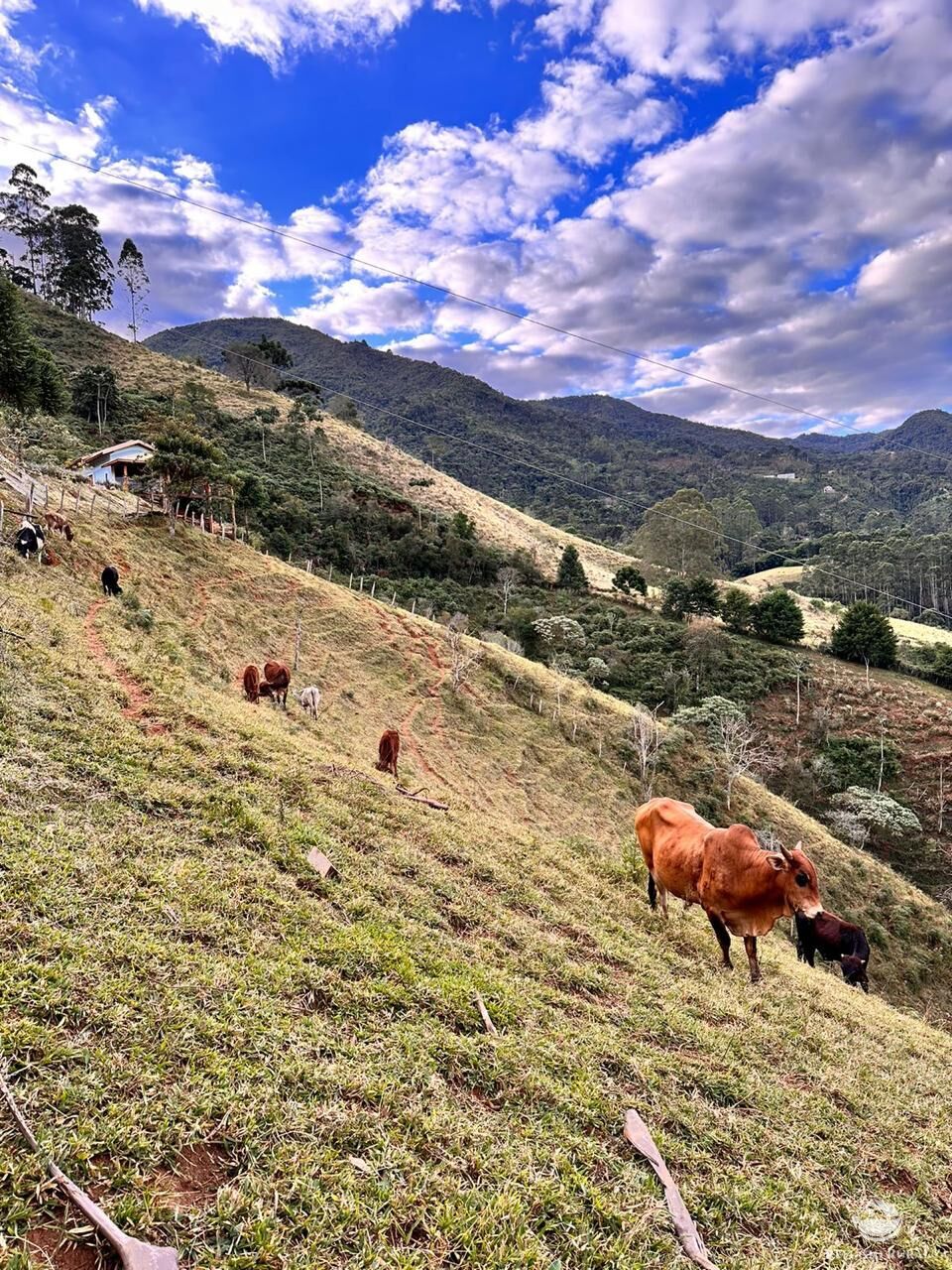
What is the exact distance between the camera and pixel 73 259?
235 ft

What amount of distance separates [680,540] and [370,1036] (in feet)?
211

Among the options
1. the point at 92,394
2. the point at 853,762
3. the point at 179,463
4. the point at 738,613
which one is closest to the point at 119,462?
the point at 179,463

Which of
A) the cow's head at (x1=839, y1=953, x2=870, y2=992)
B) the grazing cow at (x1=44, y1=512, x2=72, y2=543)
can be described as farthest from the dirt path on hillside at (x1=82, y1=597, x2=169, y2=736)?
the cow's head at (x1=839, y1=953, x2=870, y2=992)

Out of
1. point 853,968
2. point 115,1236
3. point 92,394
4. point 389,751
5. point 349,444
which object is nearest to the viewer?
point 115,1236

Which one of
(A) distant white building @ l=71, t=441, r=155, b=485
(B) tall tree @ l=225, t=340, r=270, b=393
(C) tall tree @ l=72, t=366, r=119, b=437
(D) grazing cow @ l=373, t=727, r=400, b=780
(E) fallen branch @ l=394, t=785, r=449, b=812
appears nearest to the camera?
(E) fallen branch @ l=394, t=785, r=449, b=812

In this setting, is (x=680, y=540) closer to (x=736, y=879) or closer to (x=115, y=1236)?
(x=736, y=879)

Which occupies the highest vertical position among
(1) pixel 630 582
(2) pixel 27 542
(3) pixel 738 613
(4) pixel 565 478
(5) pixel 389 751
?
(4) pixel 565 478

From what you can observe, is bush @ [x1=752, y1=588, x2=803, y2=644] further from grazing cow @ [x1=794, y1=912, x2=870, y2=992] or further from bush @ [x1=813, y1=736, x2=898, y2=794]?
grazing cow @ [x1=794, y1=912, x2=870, y2=992]


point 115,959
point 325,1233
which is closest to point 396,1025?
point 325,1233

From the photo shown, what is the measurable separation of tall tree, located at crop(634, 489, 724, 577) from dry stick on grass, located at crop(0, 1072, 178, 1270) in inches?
2478

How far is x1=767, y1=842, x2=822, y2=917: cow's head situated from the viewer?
641 cm

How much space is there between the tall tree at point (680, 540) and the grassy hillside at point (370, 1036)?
57.5m

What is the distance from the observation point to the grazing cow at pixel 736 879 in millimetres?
6484

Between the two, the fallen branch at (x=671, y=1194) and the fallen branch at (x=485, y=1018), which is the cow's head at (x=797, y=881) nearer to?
the fallen branch at (x=671, y=1194)
